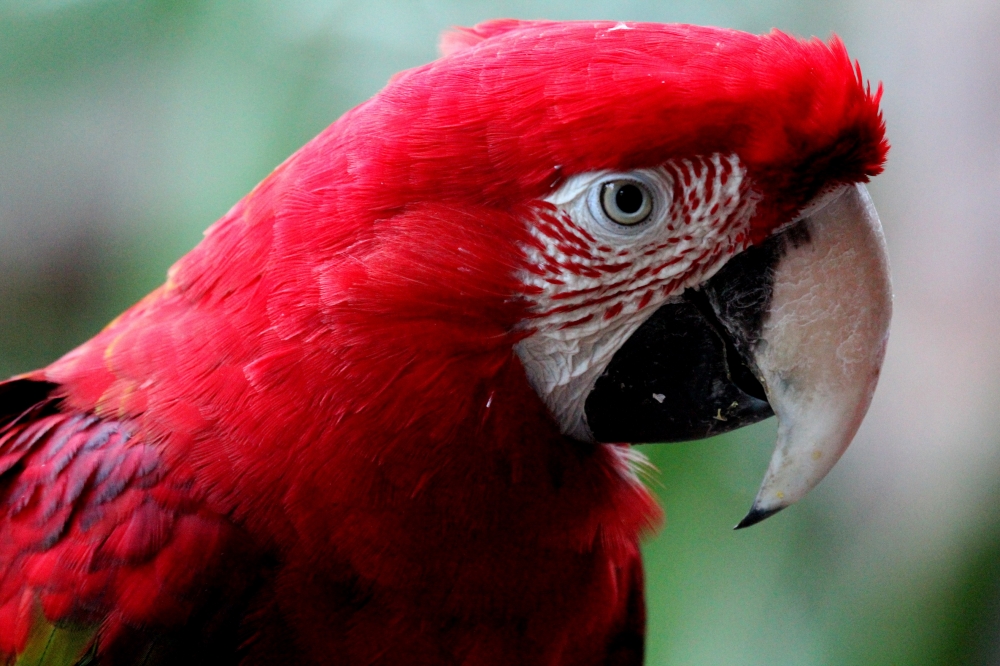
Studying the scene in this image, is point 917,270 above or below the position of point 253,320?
below

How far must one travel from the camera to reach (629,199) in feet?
2.65

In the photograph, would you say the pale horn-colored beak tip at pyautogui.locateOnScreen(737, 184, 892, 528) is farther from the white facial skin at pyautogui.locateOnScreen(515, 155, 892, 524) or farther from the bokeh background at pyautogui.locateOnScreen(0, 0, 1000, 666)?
the bokeh background at pyautogui.locateOnScreen(0, 0, 1000, 666)

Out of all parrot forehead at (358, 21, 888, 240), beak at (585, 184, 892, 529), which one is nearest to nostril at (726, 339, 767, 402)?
beak at (585, 184, 892, 529)

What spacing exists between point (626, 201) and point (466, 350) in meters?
0.21

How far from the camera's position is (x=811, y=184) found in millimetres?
826

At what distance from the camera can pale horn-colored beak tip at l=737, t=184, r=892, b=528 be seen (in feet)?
2.77

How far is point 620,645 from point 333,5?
52.7 inches

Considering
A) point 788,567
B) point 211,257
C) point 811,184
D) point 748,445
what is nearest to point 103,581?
point 211,257

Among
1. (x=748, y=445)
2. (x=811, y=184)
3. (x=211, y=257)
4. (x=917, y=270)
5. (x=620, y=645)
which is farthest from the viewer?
(x=917, y=270)

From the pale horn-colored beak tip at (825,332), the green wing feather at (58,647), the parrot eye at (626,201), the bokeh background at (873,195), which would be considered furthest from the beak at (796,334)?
the bokeh background at (873,195)

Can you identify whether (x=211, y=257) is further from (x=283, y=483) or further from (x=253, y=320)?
(x=283, y=483)

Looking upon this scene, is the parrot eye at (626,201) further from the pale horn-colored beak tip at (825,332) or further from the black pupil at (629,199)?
the pale horn-colored beak tip at (825,332)

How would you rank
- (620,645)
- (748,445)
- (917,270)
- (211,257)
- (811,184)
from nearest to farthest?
1. (811,184)
2. (211,257)
3. (620,645)
4. (748,445)
5. (917,270)

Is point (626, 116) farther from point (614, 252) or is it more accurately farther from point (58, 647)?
point (58, 647)
